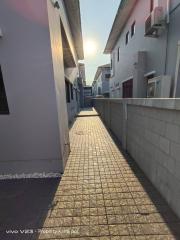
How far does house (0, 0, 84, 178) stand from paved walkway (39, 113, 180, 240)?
2.29ft

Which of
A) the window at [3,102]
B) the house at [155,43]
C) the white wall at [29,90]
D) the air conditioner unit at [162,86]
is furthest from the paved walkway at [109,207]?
the house at [155,43]

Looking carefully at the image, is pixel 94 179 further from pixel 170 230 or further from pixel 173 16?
pixel 173 16

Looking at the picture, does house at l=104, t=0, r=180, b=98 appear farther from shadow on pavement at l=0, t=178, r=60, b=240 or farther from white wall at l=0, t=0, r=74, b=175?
shadow on pavement at l=0, t=178, r=60, b=240

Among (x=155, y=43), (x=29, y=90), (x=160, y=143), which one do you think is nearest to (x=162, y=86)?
(x=155, y=43)

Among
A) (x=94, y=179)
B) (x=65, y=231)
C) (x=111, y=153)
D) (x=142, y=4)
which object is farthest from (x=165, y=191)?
(x=142, y=4)

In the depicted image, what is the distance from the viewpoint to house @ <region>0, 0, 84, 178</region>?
93.9 inches

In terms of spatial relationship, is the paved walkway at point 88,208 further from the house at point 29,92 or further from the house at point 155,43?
the house at point 155,43

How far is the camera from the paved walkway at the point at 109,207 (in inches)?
64.9

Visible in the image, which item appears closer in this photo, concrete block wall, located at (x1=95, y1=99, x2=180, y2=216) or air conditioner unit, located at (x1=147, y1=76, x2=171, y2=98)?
concrete block wall, located at (x1=95, y1=99, x2=180, y2=216)

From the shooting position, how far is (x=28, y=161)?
2.95 m

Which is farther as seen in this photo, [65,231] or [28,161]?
[28,161]

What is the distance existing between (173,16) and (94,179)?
5.64m

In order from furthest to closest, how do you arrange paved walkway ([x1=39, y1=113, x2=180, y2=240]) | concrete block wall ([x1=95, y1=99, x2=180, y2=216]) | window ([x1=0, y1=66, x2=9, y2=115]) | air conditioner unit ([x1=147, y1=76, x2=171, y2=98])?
air conditioner unit ([x1=147, y1=76, x2=171, y2=98]), window ([x1=0, y1=66, x2=9, y2=115]), concrete block wall ([x1=95, y1=99, x2=180, y2=216]), paved walkway ([x1=39, y1=113, x2=180, y2=240])

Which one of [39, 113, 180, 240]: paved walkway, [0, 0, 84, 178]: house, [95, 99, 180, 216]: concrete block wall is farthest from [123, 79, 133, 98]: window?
[0, 0, 84, 178]: house
